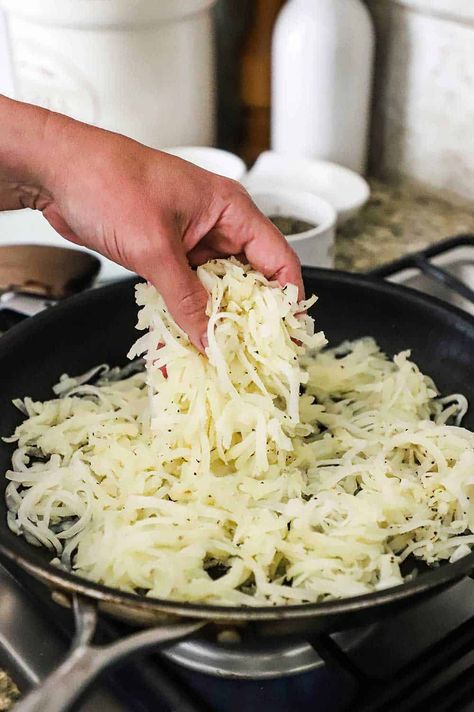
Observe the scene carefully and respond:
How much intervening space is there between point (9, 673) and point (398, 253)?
95 cm

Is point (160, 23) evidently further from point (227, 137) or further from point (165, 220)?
point (165, 220)

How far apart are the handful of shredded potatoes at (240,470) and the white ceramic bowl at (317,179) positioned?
47 cm

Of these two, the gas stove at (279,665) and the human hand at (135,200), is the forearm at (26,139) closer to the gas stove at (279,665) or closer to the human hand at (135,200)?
the human hand at (135,200)

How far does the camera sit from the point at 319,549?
31.3 inches

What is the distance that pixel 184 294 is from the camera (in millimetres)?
812

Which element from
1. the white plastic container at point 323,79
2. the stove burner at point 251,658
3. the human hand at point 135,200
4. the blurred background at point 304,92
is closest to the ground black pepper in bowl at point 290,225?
the blurred background at point 304,92

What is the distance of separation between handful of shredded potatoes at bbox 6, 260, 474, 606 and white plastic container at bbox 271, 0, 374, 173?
0.65 m

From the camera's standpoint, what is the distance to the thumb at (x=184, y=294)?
0.79 m

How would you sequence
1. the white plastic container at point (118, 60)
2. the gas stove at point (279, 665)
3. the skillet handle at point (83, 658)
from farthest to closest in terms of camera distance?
1. the white plastic container at point (118, 60)
2. the gas stove at point (279, 665)
3. the skillet handle at point (83, 658)

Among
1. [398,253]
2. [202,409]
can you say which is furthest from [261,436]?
[398,253]

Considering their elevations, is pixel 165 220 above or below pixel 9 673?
above

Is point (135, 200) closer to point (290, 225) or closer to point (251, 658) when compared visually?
point (251, 658)

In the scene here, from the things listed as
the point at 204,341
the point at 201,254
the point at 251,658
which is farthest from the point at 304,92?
the point at 251,658

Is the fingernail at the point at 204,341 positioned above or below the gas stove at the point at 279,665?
above
